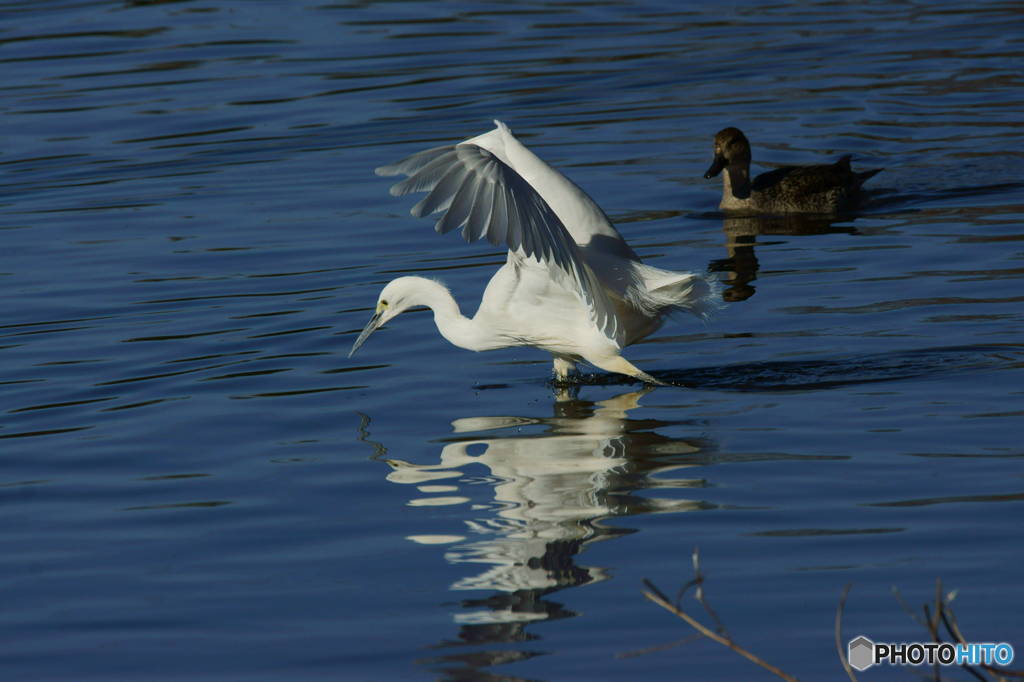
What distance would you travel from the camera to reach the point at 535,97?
618 inches

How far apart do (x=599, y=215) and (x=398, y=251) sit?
3190 mm

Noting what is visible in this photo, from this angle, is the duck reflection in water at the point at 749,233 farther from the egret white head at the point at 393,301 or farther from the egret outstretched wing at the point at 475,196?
the egret outstretched wing at the point at 475,196

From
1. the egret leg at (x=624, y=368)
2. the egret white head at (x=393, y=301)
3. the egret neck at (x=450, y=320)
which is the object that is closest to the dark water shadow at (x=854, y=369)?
the egret leg at (x=624, y=368)

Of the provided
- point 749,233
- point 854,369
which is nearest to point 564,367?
point 854,369

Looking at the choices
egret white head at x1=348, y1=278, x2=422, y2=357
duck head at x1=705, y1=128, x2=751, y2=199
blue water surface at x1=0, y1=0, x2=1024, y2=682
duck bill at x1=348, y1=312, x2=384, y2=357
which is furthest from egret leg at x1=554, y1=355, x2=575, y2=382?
duck head at x1=705, y1=128, x2=751, y2=199

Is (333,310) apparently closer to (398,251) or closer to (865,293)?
(398,251)

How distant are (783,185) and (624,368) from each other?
4.56 metres

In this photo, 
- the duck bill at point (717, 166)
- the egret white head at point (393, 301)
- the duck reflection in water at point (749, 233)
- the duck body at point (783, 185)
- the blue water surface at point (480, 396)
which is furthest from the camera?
the duck bill at point (717, 166)

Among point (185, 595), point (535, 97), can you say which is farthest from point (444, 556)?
point (535, 97)

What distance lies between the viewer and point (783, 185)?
11.8 metres

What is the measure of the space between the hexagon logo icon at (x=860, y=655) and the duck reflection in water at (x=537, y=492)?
2.95 feet

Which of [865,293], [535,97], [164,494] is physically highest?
[535,97]

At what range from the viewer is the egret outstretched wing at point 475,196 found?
6391 millimetres

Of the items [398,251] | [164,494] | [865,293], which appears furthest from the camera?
[398,251]
